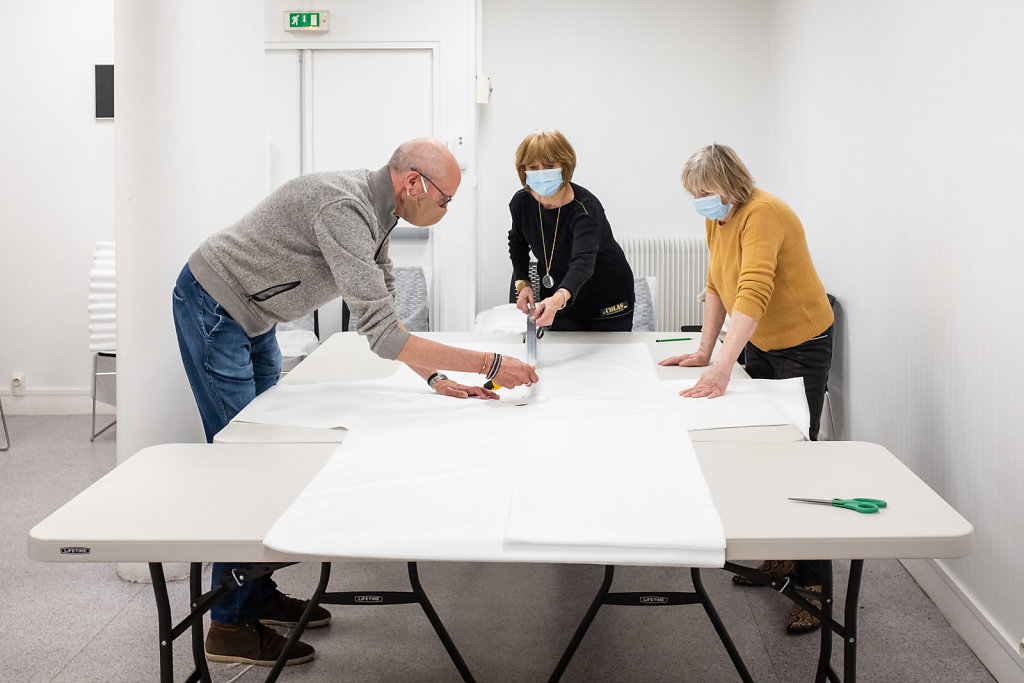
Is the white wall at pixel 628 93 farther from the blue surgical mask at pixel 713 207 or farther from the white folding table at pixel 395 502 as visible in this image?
the white folding table at pixel 395 502

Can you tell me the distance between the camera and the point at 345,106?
475 centimetres

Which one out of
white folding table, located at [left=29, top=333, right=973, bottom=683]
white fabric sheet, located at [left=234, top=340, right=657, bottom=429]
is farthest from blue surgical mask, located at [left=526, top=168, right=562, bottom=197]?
white folding table, located at [left=29, top=333, right=973, bottom=683]

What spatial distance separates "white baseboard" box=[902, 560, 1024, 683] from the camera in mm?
2088

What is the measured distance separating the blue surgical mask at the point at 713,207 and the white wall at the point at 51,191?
351 centimetres

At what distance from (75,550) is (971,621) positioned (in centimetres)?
217

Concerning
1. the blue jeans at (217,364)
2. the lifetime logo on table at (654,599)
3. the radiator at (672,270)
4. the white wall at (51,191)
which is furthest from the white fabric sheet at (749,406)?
the white wall at (51,191)

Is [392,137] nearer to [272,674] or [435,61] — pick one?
[435,61]

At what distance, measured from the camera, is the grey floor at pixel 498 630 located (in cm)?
219

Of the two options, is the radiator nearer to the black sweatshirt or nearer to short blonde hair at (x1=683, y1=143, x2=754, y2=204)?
the black sweatshirt

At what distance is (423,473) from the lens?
1591mm

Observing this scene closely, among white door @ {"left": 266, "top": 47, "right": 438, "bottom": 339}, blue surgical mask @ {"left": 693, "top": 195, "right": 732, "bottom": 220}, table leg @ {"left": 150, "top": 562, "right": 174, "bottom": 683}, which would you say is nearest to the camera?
table leg @ {"left": 150, "top": 562, "right": 174, "bottom": 683}

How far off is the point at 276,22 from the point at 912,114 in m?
3.28

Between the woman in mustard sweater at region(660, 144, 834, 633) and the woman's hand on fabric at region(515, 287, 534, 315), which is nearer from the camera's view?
the woman in mustard sweater at region(660, 144, 834, 633)

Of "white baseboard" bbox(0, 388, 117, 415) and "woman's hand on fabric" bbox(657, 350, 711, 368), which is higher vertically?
"woman's hand on fabric" bbox(657, 350, 711, 368)
